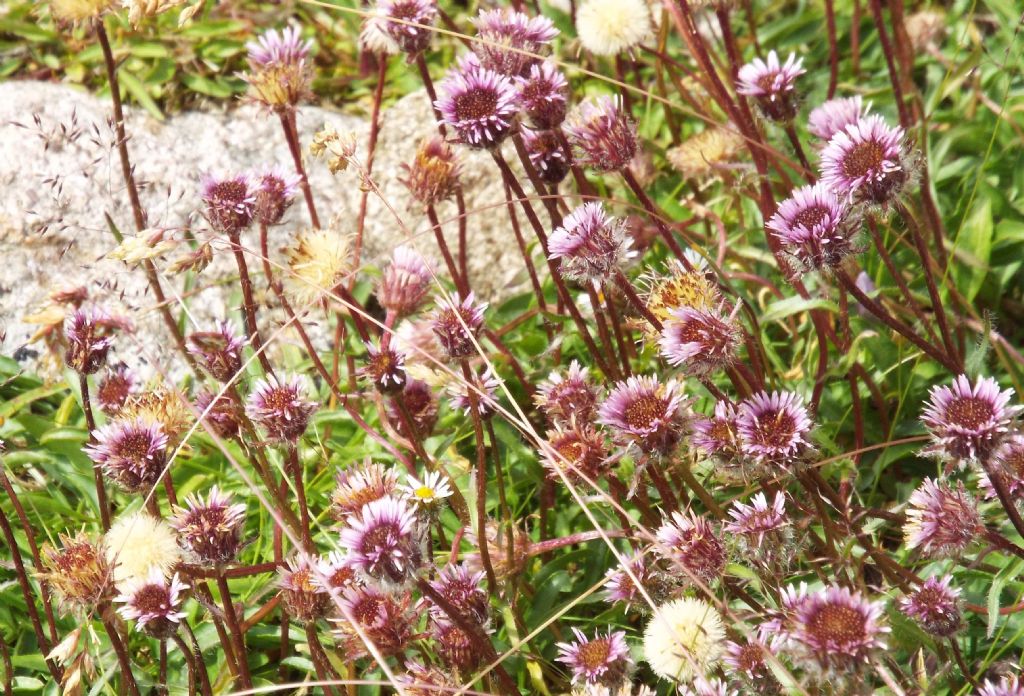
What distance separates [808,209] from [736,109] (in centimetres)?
91

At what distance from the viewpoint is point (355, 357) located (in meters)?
3.62

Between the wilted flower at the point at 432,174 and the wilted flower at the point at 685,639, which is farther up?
the wilted flower at the point at 432,174

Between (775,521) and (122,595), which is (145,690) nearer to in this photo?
(122,595)

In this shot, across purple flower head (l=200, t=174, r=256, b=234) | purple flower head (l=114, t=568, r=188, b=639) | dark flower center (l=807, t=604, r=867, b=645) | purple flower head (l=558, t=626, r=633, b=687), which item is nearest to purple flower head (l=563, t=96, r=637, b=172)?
purple flower head (l=200, t=174, r=256, b=234)

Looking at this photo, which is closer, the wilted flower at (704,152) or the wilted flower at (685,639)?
the wilted flower at (685,639)

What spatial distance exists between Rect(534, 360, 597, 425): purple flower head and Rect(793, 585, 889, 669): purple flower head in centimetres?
76

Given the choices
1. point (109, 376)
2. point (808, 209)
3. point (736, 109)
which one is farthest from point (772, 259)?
point (109, 376)

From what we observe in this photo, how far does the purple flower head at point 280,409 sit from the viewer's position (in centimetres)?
246

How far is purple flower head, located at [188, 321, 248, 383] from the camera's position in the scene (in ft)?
8.61

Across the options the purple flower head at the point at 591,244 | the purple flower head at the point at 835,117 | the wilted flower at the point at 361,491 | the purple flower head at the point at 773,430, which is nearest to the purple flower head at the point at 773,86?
the purple flower head at the point at 835,117

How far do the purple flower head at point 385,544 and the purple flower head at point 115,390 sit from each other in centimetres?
97

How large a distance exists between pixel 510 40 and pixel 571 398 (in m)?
0.79

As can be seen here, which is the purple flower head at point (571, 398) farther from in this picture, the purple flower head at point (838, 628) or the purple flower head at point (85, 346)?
the purple flower head at point (85, 346)

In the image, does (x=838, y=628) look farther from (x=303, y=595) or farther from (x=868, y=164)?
(x=303, y=595)
